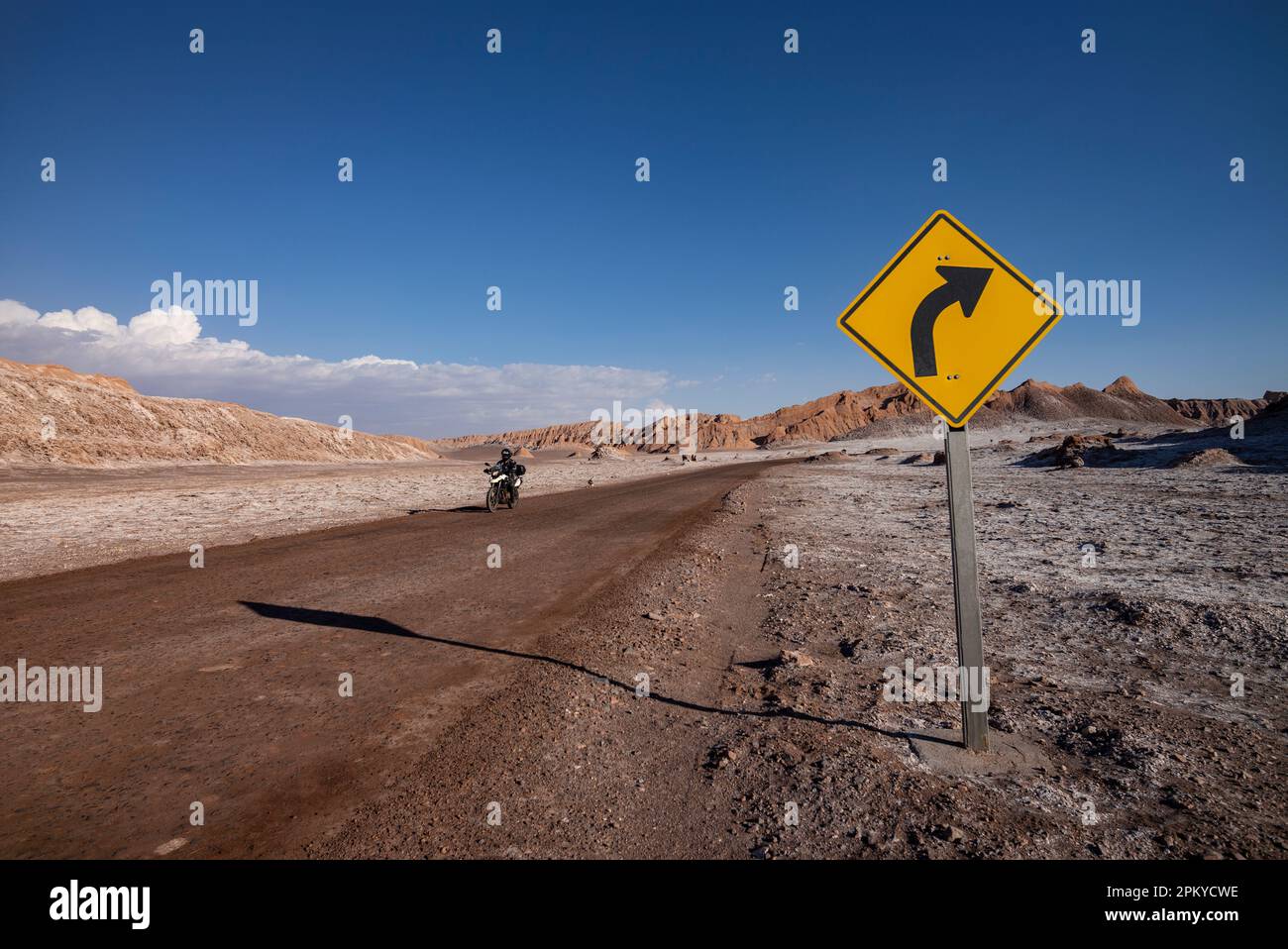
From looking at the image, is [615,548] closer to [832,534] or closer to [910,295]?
[832,534]

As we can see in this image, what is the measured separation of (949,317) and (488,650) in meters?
4.97

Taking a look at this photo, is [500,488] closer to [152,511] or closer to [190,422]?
[152,511]

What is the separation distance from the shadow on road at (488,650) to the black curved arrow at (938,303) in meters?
2.44

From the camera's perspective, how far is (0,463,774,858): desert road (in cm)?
322

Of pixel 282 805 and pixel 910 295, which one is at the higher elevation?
pixel 910 295

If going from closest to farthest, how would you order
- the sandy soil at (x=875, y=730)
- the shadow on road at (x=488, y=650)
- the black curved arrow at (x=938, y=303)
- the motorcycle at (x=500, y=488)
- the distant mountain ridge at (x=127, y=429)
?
the sandy soil at (x=875, y=730) → the black curved arrow at (x=938, y=303) → the shadow on road at (x=488, y=650) → the motorcycle at (x=500, y=488) → the distant mountain ridge at (x=127, y=429)

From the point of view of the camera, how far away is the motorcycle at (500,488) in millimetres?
18141

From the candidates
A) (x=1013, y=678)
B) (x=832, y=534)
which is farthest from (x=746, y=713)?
(x=832, y=534)

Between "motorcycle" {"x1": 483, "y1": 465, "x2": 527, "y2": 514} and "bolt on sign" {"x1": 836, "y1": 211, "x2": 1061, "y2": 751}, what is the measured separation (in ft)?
50.6

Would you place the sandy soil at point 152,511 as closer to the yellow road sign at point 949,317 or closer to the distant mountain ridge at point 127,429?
the distant mountain ridge at point 127,429

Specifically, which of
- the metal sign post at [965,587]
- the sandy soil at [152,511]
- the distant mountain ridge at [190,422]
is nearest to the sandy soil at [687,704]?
the metal sign post at [965,587]

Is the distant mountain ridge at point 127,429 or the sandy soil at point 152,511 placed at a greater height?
the distant mountain ridge at point 127,429

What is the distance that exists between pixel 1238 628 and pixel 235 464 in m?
56.8
